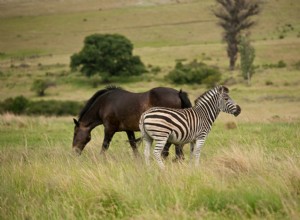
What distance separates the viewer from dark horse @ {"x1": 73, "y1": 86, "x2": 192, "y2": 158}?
11000mm

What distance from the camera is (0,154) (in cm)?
1102

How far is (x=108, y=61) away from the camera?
55594 mm

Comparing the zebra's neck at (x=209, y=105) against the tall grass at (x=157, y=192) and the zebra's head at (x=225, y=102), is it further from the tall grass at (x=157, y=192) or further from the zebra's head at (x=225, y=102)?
the tall grass at (x=157, y=192)

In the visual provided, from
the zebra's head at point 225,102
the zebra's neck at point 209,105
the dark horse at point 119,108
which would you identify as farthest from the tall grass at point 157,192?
the dark horse at point 119,108

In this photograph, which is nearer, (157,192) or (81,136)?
(157,192)

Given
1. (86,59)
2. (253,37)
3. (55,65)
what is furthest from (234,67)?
(253,37)

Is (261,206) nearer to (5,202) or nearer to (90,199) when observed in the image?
(90,199)

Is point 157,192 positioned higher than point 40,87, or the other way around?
point 157,192

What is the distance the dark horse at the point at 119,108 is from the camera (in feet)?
36.1

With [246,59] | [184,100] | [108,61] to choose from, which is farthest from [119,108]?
[108,61]

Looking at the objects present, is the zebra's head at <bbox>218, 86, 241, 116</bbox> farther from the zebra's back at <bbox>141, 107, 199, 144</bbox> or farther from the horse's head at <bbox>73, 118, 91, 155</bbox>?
the horse's head at <bbox>73, 118, 91, 155</bbox>

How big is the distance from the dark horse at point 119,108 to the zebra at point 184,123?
3.16ft

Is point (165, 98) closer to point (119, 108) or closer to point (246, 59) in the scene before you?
point (119, 108)

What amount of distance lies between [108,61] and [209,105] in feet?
152
